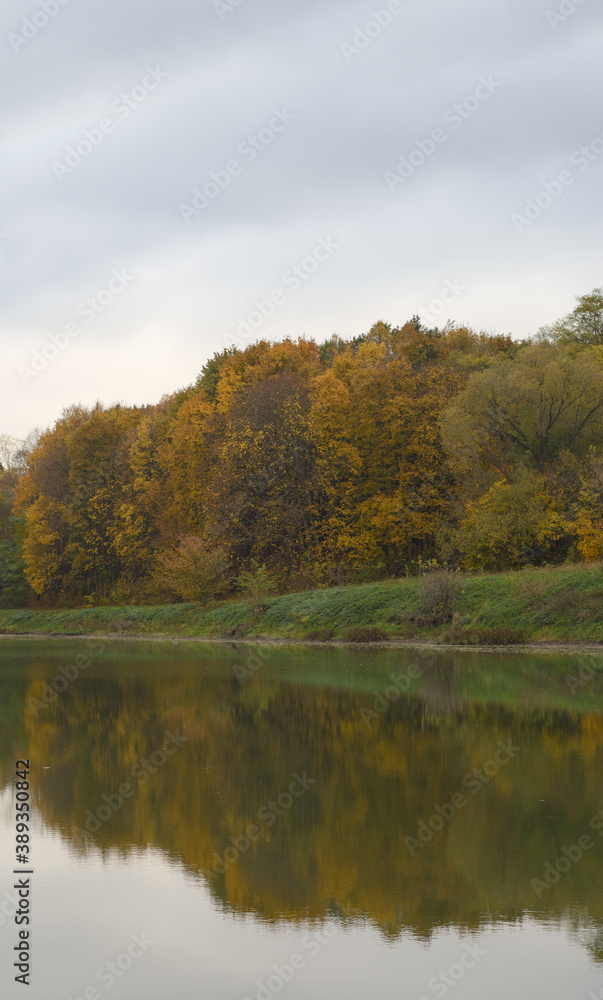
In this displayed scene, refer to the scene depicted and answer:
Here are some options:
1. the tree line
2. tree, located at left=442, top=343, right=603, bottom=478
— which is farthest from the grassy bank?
tree, located at left=442, top=343, right=603, bottom=478

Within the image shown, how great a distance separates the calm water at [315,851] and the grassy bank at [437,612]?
1324cm

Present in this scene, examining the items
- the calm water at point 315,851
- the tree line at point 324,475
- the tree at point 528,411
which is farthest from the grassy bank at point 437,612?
the calm water at point 315,851

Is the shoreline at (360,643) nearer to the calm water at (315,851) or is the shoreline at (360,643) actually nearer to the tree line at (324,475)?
the tree line at (324,475)

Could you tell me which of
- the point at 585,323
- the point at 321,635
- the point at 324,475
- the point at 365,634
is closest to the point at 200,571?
the point at 324,475

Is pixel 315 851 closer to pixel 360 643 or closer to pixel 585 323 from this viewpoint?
pixel 360 643

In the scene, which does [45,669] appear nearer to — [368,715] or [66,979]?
[368,715]

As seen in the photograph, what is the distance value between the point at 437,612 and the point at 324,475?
17047 mm

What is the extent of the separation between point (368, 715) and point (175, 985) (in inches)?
503

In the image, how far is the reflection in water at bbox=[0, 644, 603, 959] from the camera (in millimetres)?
8414

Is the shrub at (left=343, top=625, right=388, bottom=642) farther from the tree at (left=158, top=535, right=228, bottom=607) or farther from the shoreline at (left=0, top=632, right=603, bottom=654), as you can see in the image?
the tree at (left=158, top=535, right=228, bottom=607)

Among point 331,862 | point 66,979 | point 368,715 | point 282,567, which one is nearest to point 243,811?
point 331,862

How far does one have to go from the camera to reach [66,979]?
22.7 ft

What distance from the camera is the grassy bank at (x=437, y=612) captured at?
3356 centimetres

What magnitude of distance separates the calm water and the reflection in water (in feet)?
0.13
